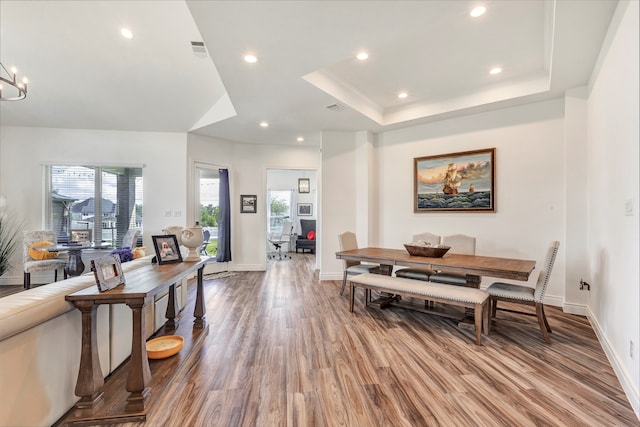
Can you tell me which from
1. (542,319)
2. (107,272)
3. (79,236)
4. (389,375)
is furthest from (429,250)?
(79,236)

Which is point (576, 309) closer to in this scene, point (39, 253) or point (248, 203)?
point (248, 203)

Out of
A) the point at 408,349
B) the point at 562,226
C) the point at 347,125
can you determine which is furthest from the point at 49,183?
the point at 562,226

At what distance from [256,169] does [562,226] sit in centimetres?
533

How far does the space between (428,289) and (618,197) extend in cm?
169

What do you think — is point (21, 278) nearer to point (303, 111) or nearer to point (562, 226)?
point (303, 111)

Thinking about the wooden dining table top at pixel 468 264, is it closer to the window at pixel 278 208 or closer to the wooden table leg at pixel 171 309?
the wooden table leg at pixel 171 309

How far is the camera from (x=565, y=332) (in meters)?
2.87

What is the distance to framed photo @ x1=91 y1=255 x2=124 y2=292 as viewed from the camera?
5.29 feet

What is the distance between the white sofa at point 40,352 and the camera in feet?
4.22

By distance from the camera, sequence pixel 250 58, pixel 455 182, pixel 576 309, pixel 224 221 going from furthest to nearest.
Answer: pixel 224 221 < pixel 455 182 < pixel 576 309 < pixel 250 58

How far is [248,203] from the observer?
20.0 feet

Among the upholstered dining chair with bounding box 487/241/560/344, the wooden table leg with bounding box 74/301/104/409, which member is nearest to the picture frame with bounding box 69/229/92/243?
the wooden table leg with bounding box 74/301/104/409

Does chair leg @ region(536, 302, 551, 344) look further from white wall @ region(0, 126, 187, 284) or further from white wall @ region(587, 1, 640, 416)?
white wall @ region(0, 126, 187, 284)

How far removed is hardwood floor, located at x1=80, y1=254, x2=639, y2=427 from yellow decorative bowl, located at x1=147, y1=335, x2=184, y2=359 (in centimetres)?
19
